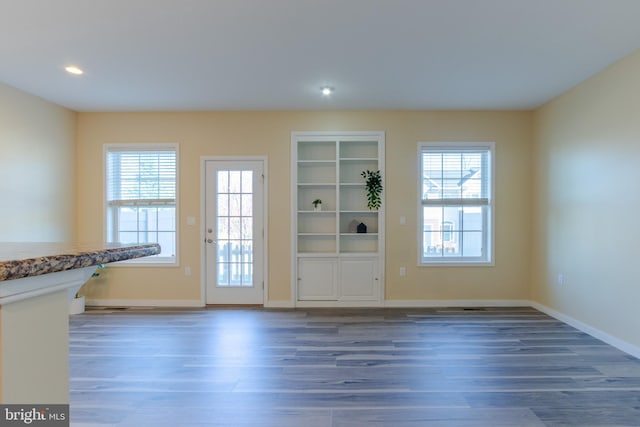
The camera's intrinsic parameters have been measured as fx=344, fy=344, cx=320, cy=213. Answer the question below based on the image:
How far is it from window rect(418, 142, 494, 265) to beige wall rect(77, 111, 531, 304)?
0.17 m

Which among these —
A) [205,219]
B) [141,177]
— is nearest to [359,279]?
[205,219]

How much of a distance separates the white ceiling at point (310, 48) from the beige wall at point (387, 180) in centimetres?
46

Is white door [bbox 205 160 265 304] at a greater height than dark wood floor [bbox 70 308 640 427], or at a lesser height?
greater

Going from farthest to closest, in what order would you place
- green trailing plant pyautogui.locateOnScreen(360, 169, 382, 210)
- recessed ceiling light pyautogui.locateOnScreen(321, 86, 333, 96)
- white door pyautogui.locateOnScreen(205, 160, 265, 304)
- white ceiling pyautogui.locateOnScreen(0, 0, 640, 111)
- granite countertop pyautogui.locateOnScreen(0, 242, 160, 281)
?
white door pyautogui.locateOnScreen(205, 160, 265, 304) < green trailing plant pyautogui.locateOnScreen(360, 169, 382, 210) < recessed ceiling light pyautogui.locateOnScreen(321, 86, 333, 96) < white ceiling pyautogui.locateOnScreen(0, 0, 640, 111) < granite countertop pyautogui.locateOnScreen(0, 242, 160, 281)

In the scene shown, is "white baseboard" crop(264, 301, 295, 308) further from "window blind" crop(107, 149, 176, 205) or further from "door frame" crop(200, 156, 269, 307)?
"window blind" crop(107, 149, 176, 205)

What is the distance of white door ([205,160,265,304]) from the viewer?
477cm

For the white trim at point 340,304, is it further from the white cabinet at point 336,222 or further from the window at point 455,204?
the window at point 455,204

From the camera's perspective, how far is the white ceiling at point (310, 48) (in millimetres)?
2453

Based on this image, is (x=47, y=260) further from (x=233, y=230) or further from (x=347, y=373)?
(x=233, y=230)

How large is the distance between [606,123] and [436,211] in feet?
6.73

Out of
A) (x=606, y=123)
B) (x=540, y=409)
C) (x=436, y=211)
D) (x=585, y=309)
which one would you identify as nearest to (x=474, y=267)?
(x=436, y=211)

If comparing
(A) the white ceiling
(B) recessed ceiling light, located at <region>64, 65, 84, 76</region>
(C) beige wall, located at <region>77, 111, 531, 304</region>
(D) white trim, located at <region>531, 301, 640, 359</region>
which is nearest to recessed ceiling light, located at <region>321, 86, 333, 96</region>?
(A) the white ceiling

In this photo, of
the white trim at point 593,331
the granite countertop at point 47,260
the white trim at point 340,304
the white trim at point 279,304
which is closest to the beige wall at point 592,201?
the white trim at point 593,331

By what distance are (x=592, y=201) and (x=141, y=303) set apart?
5648mm
